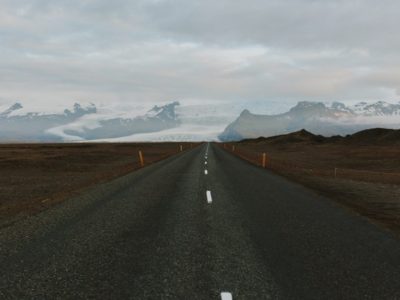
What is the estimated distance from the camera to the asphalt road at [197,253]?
577 cm

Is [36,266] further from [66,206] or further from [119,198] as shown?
[119,198]

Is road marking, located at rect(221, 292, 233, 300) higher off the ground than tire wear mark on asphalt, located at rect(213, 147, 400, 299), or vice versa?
road marking, located at rect(221, 292, 233, 300)

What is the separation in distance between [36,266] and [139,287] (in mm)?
2125

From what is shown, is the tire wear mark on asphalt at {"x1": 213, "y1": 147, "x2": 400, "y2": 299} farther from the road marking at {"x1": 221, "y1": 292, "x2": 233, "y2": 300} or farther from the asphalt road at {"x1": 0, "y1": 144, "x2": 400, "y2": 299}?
the road marking at {"x1": 221, "y1": 292, "x2": 233, "y2": 300}

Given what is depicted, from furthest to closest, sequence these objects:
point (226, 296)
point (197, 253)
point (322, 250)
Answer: point (322, 250) → point (197, 253) → point (226, 296)

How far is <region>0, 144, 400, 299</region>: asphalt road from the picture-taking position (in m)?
5.77

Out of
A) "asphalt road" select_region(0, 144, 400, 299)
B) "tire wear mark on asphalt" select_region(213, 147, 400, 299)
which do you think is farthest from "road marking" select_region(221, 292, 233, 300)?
"tire wear mark on asphalt" select_region(213, 147, 400, 299)

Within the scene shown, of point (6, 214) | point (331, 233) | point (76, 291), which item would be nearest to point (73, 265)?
point (76, 291)

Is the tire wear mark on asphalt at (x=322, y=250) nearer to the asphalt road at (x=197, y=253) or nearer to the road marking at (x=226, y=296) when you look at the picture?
the asphalt road at (x=197, y=253)

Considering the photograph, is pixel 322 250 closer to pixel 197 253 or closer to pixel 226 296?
pixel 197 253

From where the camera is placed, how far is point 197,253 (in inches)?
293

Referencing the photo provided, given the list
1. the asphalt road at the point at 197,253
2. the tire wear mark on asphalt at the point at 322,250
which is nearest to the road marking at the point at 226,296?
the asphalt road at the point at 197,253

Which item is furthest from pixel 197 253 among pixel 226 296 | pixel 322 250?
pixel 322 250

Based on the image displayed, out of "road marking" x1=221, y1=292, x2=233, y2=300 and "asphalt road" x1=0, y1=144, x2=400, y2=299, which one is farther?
"asphalt road" x1=0, y1=144, x2=400, y2=299
